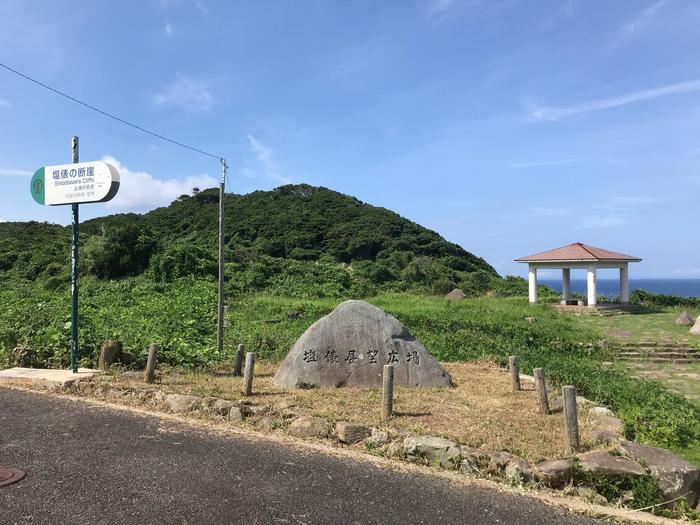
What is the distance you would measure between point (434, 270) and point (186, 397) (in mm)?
32312

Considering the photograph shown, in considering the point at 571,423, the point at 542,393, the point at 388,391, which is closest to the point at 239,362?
the point at 388,391

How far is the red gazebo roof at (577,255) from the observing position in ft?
79.5

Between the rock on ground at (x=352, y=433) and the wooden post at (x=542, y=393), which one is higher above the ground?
the wooden post at (x=542, y=393)

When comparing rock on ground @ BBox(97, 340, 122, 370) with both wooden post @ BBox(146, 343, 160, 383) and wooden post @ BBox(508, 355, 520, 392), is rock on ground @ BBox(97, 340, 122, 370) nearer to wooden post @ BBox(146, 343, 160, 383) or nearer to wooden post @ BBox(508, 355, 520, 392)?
wooden post @ BBox(146, 343, 160, 383)

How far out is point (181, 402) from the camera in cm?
684

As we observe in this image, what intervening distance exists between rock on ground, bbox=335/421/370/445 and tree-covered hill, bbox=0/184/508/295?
23664 millimetres

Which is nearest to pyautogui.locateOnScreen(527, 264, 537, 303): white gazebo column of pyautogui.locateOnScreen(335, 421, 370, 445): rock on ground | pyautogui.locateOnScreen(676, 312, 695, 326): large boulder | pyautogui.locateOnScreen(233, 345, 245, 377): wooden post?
pyautogui.locateOnScreen(676, 312, 695, 326): large boulder

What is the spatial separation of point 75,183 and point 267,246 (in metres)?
34.7

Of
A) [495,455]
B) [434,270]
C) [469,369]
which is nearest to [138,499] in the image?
[495,455]

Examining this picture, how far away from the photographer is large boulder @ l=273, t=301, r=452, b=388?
26.4 feet

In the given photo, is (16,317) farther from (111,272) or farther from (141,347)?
(111,272)

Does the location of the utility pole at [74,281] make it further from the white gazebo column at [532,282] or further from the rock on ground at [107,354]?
the white gazebo column at [532,282]

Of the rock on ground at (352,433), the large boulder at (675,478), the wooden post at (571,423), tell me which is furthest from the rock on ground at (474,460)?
the large boulder at (675,478)

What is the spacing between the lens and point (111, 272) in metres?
30.8
